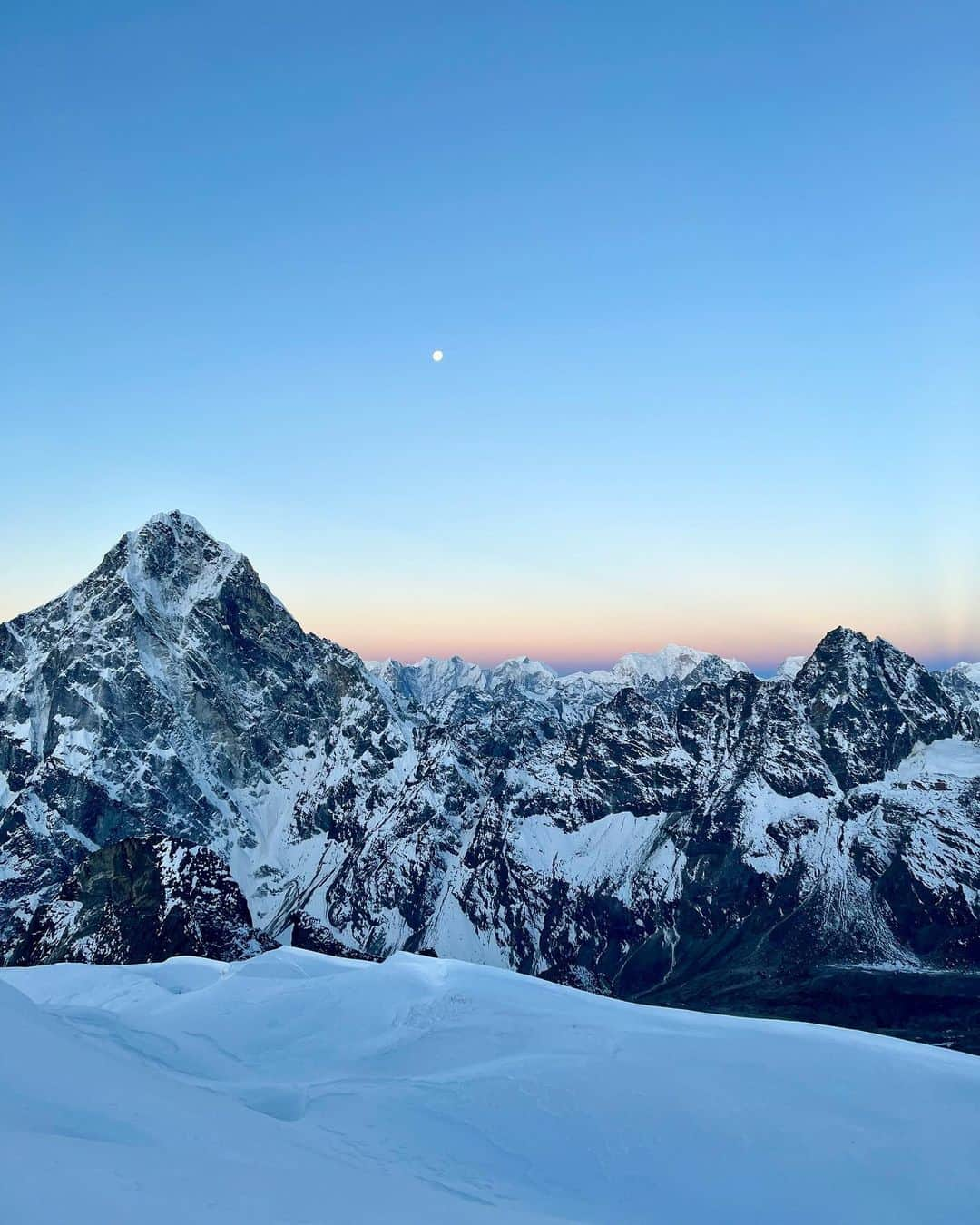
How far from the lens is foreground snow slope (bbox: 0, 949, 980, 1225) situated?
471 inches

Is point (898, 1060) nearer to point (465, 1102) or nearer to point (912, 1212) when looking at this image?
point (912, 1212)

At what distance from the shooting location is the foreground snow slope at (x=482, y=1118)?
11953 millimetres

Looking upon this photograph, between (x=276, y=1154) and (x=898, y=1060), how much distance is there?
1632 centimetres

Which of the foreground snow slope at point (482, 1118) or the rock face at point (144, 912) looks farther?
the rock face at point (144, 912)

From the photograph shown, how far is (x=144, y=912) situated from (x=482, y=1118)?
127055mm

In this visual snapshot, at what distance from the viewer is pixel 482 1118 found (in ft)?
62.7

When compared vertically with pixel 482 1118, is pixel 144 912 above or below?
below

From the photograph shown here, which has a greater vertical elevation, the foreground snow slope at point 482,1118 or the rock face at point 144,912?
the foreground snow slope at point 482,1118

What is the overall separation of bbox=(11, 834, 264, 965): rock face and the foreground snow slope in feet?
316

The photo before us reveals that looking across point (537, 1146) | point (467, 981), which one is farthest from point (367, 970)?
point (537, 1146)

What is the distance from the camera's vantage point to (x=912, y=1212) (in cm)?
1543

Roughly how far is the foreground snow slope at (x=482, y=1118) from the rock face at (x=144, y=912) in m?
96.2

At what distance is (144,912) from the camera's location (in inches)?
4978

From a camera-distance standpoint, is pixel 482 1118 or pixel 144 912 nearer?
pixel 482 1118
